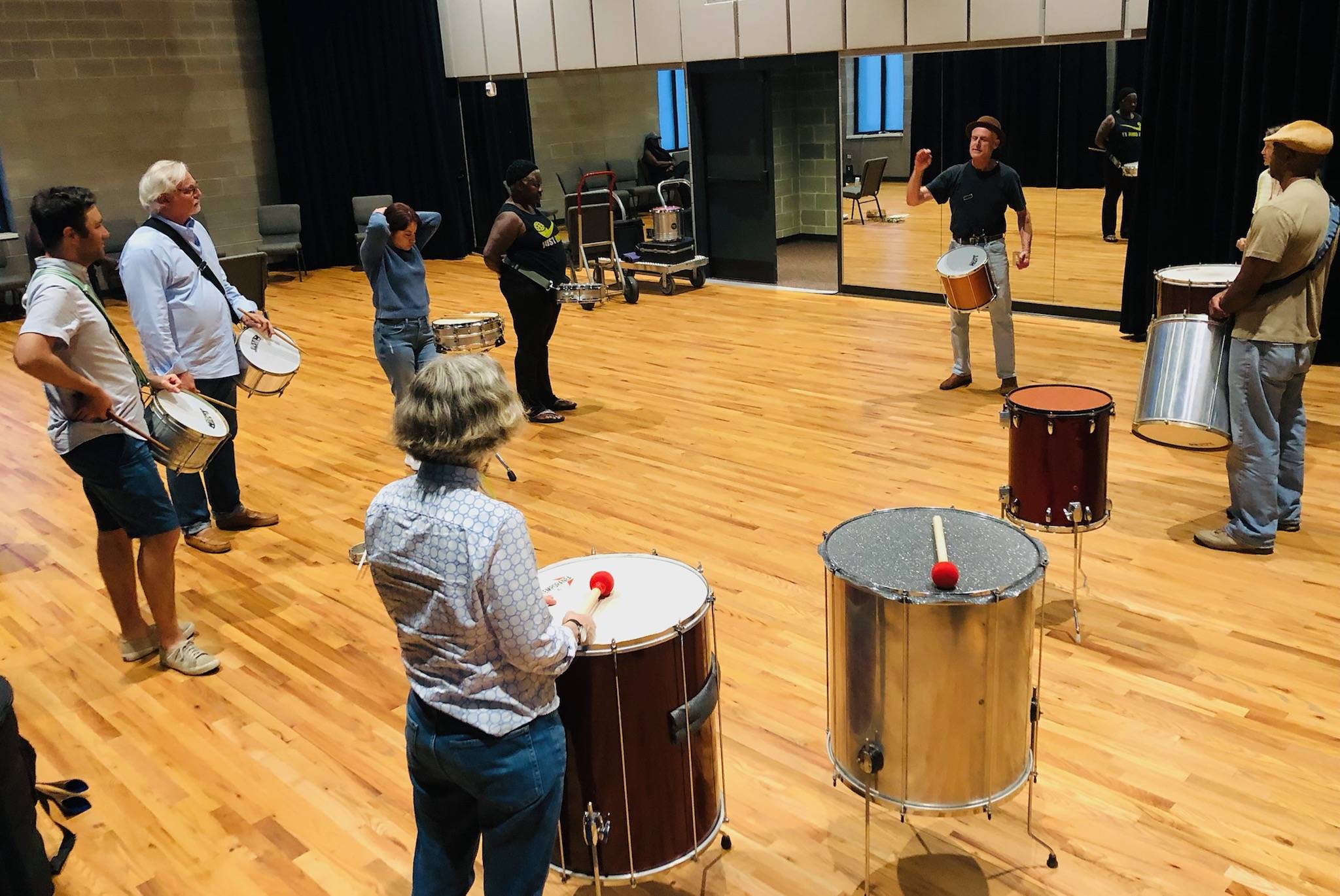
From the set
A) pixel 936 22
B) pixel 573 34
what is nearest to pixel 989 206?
pixel 936 22

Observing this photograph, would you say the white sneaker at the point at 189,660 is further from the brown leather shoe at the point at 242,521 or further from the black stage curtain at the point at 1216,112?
the black stage curtain at the point at 1216,112

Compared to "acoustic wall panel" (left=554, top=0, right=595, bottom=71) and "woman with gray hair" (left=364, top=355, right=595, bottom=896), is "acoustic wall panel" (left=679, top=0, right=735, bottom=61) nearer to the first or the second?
"acoustic wall panel" (left=554, top=0, right=595, bottom=71)

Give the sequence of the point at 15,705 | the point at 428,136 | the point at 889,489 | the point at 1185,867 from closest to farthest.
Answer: the point at 1185,867
the point at 15,705
the point at 889,489
the point at 428,136

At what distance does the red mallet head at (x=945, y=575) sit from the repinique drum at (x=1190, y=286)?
3.04m

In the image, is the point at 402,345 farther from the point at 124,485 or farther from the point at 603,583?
the point at 603,583

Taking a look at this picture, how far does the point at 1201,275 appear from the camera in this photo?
16.2ft

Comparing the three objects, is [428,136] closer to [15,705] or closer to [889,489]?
[889,489]

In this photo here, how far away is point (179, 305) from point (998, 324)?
13.9ft

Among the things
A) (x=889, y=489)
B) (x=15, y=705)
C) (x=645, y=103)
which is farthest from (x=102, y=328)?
(x=645, y=103)

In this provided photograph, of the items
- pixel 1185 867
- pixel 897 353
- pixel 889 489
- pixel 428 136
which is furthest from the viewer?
pixel 428 136

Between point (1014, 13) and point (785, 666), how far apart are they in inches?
230

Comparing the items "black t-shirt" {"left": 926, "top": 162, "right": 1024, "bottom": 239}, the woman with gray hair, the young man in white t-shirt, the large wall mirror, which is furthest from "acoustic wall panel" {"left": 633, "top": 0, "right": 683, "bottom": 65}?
the woman with gray hair

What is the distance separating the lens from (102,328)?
3.48 meters

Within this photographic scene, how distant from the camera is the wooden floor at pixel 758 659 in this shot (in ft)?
9.26
